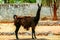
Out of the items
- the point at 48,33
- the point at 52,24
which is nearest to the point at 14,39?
the point at 48,33

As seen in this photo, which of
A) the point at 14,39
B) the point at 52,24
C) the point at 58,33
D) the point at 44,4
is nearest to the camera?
the point at 14,39

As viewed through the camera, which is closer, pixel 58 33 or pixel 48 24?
pixel 58 33

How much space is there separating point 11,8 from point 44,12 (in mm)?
2872

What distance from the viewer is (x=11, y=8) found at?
859 inches

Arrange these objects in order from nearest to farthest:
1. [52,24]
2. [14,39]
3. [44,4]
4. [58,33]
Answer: [14,39], [58,33], [52,24], [44,4]

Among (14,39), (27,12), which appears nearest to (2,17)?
(27,12)

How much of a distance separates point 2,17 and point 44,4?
368 centimetres

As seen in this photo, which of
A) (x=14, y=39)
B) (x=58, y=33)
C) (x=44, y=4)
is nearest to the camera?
(x=14, y=39)

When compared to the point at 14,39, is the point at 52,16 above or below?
below

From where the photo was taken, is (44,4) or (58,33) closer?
(58,33)

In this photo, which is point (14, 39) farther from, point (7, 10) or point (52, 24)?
point (7, 10)

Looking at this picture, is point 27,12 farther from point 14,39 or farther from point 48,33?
point 14,39

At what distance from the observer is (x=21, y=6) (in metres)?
21.8

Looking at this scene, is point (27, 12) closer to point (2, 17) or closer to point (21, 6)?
point (21, 6)
